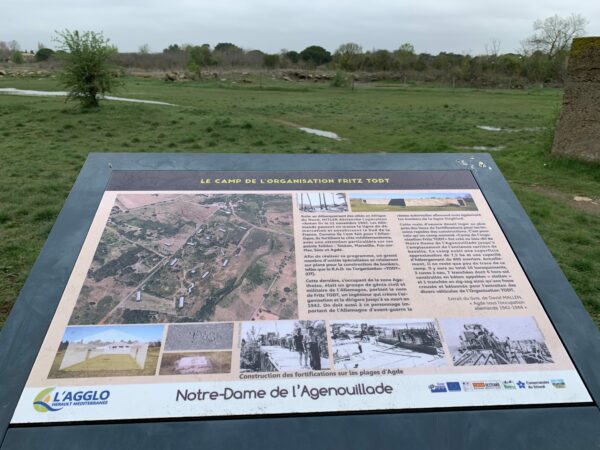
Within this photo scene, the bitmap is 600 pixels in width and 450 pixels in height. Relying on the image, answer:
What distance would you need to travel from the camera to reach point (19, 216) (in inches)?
263

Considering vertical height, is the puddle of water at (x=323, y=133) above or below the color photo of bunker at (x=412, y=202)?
below

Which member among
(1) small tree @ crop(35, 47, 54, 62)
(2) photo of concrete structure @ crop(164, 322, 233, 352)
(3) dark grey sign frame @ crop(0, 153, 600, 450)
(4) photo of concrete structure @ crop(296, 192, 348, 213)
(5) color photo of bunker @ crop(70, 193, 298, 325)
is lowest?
(1) small tree @ crop(35, 47, 54, 62)

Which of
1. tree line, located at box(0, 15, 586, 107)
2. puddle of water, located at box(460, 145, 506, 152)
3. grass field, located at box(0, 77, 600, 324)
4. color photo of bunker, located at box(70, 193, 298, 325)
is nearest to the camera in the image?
color photo of bunker, located at box(70, 193, 298, 325)

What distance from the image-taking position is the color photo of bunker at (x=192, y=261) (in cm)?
273

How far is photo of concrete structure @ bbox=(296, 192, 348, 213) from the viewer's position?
333 cm

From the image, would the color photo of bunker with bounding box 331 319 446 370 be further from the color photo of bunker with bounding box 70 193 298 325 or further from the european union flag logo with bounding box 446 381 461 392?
the color photo of bunker with bounding box 70 193 298 325

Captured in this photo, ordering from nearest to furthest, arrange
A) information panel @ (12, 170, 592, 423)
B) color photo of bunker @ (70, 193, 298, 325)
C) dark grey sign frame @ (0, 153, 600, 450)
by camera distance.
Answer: dark grey sign frame @ (0, 153, 600, 450)
information panel @ (12, 170, 592, 423)
color photo of bunker @ (70, 193, 298, 325)

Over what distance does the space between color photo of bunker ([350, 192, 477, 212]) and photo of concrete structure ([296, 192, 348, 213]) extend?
0.07 meters

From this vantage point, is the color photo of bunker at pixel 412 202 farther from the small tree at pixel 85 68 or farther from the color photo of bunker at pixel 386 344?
the small tree at pixel 85 68

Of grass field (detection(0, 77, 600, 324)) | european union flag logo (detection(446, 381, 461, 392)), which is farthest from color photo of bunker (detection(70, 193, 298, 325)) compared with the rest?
grass field (detection(0, 77, 600, 324))

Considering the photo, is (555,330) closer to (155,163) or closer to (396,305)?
(396,305)

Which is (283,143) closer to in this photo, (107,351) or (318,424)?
(107,351)

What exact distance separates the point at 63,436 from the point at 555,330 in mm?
2504

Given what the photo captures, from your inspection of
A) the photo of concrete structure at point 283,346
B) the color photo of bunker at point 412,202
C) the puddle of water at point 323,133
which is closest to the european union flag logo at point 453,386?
the photo of concrete structure at point 283,346
